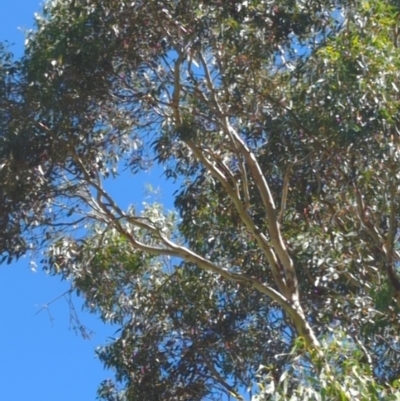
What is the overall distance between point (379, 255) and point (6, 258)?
3.89 meters

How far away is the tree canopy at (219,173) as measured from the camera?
10.3m

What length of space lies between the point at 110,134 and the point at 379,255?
3146 mm

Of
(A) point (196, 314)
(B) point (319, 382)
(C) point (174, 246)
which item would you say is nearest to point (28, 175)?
(C) point (174, 246)

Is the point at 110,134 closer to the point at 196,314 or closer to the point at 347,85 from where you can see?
the point at 196,314

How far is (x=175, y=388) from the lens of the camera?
40.8 ft

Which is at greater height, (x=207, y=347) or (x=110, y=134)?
(x=110, y=134)

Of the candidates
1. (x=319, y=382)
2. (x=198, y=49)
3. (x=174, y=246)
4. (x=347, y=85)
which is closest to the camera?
(x=319, y=382)

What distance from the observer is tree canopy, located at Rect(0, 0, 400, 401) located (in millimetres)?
10328

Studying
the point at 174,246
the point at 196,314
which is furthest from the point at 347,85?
the point at 196,314

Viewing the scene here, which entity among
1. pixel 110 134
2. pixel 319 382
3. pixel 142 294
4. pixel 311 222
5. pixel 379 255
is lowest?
pixel 319 382

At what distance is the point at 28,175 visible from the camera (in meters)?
11.4

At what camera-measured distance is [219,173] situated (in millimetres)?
11789

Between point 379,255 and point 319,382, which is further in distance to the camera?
point 379,255

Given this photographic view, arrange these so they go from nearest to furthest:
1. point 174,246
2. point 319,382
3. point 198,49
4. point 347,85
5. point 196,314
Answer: point 319,382 → point 347,85 → point 198,49 → point 174,246 → point 196,314
